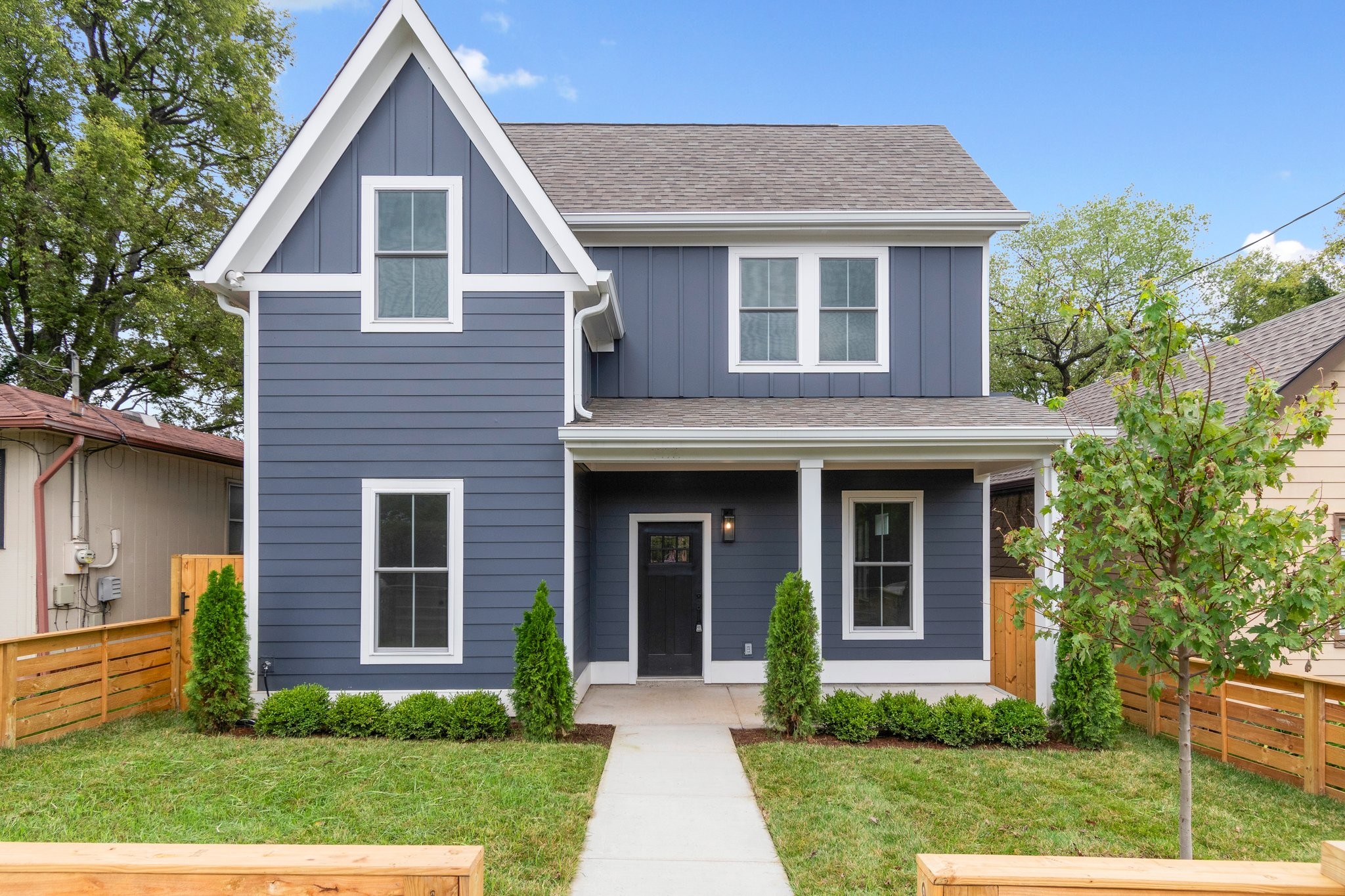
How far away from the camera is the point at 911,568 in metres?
8.98

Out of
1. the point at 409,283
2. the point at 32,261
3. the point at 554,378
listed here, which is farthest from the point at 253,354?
the point at 32,261

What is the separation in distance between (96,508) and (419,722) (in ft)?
17.3

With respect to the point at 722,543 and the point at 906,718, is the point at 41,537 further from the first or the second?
the point at 906,718

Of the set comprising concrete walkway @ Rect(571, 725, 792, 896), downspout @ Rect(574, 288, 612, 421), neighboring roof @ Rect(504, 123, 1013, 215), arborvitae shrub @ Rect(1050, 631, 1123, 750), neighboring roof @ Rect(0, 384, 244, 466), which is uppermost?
neighboring roof @ Rect(504, 123, 1013, 215)

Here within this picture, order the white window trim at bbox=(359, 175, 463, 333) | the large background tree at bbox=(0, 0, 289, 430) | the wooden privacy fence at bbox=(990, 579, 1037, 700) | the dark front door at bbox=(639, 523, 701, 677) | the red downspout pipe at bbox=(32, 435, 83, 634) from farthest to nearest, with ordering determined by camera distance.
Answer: the large background tree at bbox=(0, 0, 289, 430) → the dark front door at bbox=(639, 523, 701, 677) → the wooden privacy fence at bbox=(990, 579, 1037, 700) → the red downspout pipe at bbox=(32, 435, 83, 634) → the white window trim at bbox=(359, 175, 463, 333)

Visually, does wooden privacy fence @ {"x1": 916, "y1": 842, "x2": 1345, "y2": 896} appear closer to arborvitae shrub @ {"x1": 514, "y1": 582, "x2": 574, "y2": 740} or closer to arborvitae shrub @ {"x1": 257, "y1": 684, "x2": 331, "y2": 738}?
arborvitae shrub @ {"x1": 514, "y1": 582, "x2": 574, "y2": 740}

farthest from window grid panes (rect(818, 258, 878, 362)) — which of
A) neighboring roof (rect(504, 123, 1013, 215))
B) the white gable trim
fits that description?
the white gable trim

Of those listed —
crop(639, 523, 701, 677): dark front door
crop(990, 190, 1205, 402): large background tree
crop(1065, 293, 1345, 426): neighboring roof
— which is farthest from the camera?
crop(990, 190, 1205, 402): large background tree

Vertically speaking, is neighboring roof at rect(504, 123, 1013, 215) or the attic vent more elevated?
neighboring roof at rect(504, 123, 1013, 215)

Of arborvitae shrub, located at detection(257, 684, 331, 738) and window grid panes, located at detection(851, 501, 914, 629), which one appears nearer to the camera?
arborvitae shrub, located at detection(257, 684, 331, 738)

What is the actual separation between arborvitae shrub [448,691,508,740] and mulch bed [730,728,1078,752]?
2.10 m

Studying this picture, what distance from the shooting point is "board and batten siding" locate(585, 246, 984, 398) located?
29.2ft

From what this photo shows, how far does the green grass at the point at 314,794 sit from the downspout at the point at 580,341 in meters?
3.14

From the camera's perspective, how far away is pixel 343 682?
23.5 feet
